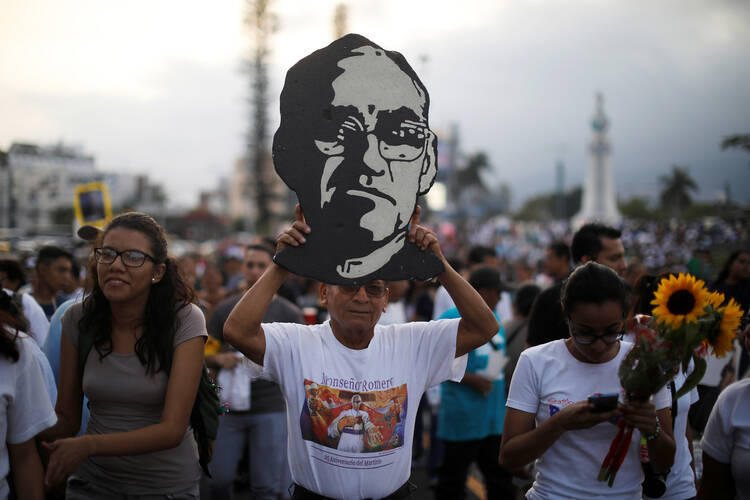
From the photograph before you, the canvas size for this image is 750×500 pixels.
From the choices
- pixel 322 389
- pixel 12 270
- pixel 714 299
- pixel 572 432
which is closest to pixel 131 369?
pixel 322 389

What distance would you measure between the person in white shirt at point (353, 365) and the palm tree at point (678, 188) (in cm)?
7871

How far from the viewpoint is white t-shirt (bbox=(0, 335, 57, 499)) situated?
7.17 ft

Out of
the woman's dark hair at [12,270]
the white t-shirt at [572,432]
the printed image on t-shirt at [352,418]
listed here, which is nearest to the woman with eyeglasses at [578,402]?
the white t-shirt at [572,432]

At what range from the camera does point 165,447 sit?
2.43 metres

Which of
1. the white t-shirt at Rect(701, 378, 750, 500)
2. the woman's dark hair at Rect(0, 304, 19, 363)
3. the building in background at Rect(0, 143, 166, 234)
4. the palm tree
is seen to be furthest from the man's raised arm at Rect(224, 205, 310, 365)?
the palm tree

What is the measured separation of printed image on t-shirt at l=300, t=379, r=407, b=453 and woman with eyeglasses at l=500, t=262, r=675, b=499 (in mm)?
460

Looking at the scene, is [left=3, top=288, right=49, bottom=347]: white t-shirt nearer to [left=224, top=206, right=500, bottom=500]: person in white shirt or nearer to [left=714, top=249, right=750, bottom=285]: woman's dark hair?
[left=224, top=206, right=500, bottom=500]: person in white shirt

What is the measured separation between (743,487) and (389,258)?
1.60m

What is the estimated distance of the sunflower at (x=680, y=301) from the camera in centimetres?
211

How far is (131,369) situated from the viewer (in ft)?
8.35

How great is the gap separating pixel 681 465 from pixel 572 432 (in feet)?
2.31

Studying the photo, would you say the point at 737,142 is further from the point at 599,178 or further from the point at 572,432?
the point at 599,178

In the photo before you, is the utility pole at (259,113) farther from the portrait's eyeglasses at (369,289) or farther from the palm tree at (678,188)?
the palm tree at (678,188)

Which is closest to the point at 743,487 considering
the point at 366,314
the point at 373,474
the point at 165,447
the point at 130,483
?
the point at 373,474
